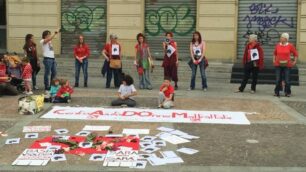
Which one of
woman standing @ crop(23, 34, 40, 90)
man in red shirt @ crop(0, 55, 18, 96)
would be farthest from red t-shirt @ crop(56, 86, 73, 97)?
woman standing @ crop(23, 34, 40, 90)

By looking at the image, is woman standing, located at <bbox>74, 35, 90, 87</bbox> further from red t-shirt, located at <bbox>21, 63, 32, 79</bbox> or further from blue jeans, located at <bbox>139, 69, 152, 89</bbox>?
red t-shirt, located at <bbox>21, 63, 32, 79</bbox>

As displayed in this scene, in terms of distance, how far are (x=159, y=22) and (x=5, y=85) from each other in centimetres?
733

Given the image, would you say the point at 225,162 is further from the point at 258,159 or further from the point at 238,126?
the point at 238,126

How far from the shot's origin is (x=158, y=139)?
8281 millimetres

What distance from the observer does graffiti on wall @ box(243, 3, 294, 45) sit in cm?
1769

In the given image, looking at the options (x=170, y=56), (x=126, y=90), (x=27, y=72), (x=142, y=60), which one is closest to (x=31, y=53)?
(x=27, y=72)

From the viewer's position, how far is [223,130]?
914cm

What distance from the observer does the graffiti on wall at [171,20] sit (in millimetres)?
18391

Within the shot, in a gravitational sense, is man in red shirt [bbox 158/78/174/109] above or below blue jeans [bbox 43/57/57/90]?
below

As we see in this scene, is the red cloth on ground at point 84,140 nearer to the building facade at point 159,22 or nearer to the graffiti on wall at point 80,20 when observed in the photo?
the building facade at point 159,22

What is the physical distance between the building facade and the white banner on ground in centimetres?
741

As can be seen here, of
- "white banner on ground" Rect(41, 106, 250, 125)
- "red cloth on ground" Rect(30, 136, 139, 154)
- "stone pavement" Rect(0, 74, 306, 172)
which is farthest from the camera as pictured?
"white banner on ground" Rect(41, 106, 250, 125)

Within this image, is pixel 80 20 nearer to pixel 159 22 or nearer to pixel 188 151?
pixel 159 22

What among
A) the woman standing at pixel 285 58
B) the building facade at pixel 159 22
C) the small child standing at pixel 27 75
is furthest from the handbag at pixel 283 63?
the small child standing at pixel 27 75
